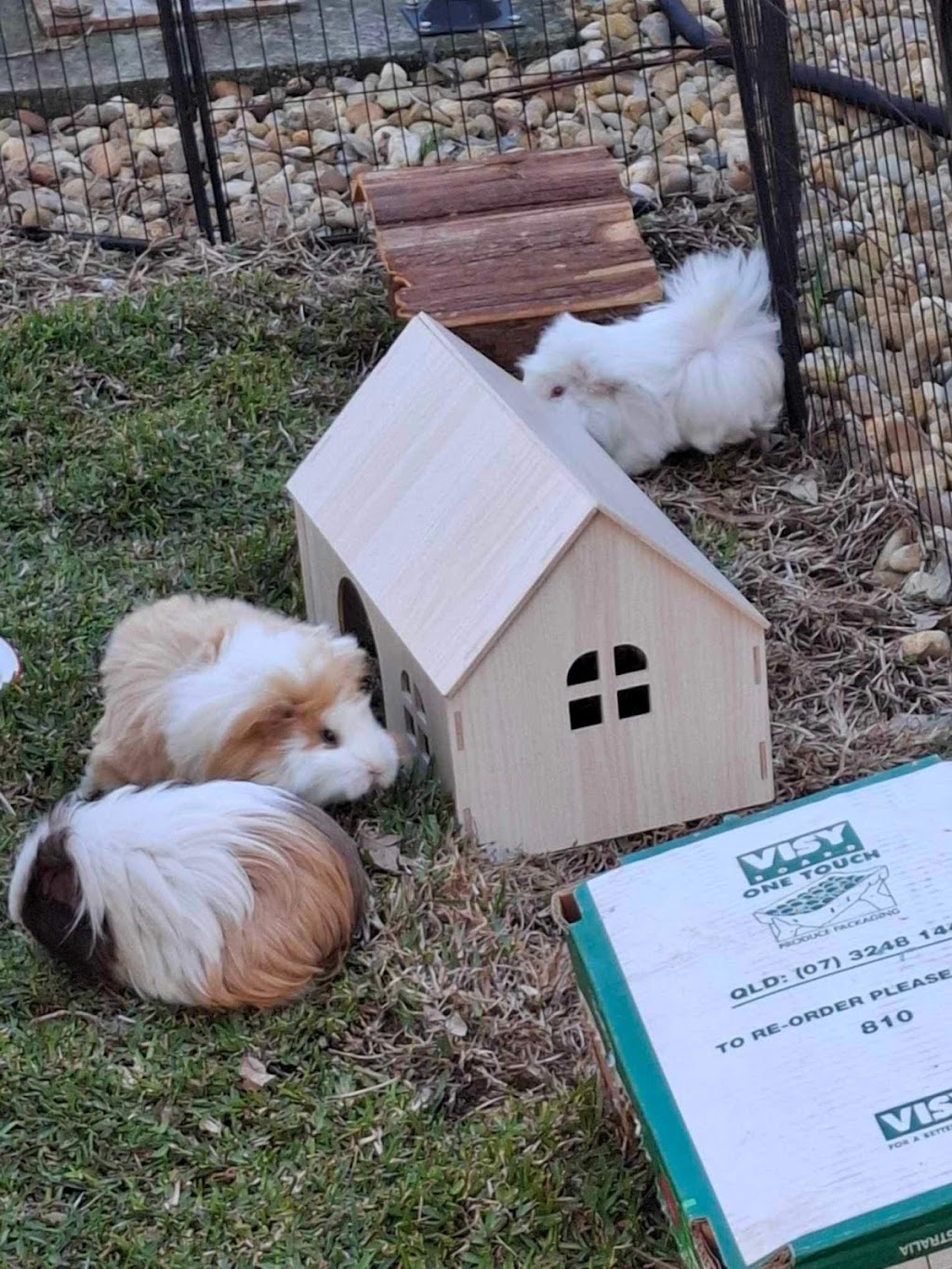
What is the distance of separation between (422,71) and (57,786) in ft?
13.7

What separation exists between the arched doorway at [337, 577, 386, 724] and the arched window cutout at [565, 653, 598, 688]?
0.48m

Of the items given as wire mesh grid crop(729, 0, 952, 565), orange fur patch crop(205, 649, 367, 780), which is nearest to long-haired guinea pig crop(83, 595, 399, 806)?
orange fur patch crop(205, 649, 367, 780)

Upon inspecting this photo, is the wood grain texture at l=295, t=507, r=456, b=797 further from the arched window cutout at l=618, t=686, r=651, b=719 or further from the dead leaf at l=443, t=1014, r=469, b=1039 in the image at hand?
the dead leaf at l=443, t=1014, r=469, b=1039

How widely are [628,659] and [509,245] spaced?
1949 millimetres

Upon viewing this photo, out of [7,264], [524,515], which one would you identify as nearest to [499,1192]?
[524,515]

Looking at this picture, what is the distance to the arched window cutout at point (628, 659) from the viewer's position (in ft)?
9.44

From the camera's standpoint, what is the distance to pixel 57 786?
3.12 m

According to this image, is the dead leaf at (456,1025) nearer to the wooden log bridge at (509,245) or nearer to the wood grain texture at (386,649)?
the wood grain texture at (386,649)

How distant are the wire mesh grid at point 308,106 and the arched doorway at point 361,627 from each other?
221cm

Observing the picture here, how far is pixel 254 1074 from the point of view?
245 centimetres

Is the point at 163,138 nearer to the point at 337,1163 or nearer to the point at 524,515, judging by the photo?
the point at 524,515

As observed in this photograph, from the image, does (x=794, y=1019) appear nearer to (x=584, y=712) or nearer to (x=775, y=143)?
(x=584, y=712)

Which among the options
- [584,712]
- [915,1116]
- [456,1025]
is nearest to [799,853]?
[915,1116]

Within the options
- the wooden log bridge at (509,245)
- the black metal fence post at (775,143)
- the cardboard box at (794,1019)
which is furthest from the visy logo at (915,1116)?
the wooden log bridge at (509,245)
